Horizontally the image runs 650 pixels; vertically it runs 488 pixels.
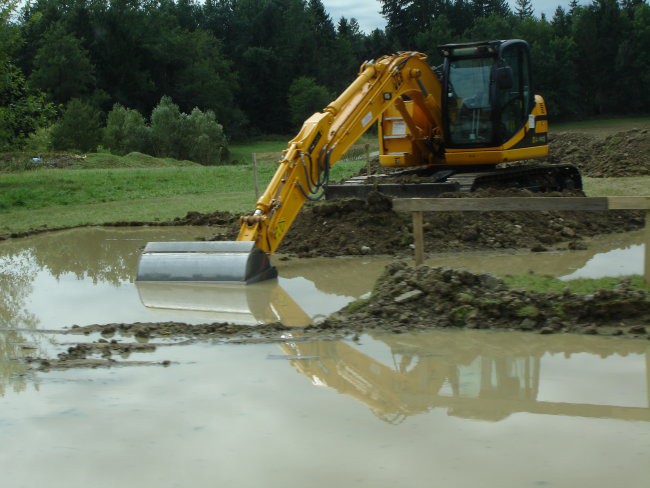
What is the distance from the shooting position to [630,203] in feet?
32.4

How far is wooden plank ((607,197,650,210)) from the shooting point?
9602 millimetres

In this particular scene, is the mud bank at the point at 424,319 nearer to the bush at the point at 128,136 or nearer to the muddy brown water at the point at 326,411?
the muddy brown water at the point at 326,411

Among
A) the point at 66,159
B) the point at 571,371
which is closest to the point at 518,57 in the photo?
the point at 571,371

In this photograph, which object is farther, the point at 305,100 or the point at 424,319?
the point at 305,100

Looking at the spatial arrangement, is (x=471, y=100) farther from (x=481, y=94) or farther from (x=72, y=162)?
(x=72, y=162)

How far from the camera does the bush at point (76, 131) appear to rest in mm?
50406

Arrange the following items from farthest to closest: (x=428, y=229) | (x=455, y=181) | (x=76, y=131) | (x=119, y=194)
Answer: (x=76, y=131), (x=119, y=194), (x=455, y=181), (x=428, y=229)

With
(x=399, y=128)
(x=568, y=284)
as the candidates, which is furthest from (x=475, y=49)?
(x=568, y=284)

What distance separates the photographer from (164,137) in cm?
4931

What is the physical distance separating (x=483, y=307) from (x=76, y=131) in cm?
4556

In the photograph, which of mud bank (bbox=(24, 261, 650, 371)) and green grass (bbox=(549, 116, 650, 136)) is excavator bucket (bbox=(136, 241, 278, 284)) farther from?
green grass (bbox=(549, 116, 650, 136))

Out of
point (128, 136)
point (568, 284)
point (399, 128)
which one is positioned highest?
point (399, 128)

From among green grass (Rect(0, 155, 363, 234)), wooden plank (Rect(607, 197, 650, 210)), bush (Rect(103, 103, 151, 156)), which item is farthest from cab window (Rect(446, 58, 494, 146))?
bush (Rect(103, 103, 151, 156))

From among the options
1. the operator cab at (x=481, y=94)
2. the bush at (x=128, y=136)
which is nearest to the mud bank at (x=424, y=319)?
the operator cab at (x=481, y=94)
